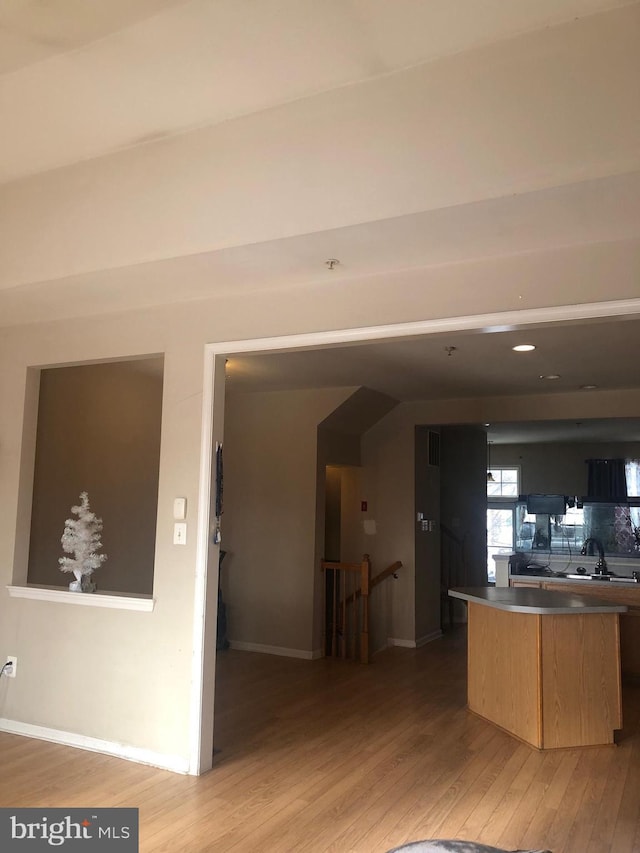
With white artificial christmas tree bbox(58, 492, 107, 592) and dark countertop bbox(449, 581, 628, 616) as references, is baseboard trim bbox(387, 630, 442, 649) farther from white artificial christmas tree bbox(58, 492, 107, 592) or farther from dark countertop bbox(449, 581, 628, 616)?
white artificial christmas tree bbox(58, 492, 107, 592)

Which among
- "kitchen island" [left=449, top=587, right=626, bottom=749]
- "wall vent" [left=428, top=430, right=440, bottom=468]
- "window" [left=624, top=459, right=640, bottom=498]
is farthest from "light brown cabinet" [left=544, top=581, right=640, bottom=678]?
"window" [left=624, top=459, right=640, bottom=498]

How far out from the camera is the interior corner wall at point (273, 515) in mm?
6680

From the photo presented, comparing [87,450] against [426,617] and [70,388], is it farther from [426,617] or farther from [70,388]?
[426,617]

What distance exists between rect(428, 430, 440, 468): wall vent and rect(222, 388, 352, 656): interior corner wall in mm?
1587

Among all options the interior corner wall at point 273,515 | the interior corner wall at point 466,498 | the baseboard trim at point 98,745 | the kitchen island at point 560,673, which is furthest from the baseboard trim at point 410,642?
the baseboard trim at point 98,745

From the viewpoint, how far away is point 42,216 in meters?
3.64

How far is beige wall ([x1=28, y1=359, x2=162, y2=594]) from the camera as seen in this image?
→ 5.24 m

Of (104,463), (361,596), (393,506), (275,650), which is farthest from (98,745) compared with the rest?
(393,506)

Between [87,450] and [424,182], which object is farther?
[87,450]

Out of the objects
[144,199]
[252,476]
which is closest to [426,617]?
[252,476]

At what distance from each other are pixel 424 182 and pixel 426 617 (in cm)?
577

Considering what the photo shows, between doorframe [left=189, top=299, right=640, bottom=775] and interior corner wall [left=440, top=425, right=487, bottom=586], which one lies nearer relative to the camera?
doorframe [left=189, top=299, right=640, bottom=775]

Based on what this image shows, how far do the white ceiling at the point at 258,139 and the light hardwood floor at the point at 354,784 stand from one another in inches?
91.7

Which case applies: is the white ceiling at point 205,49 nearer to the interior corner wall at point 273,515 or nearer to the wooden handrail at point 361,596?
A: the interior corner wall at point 273,515
